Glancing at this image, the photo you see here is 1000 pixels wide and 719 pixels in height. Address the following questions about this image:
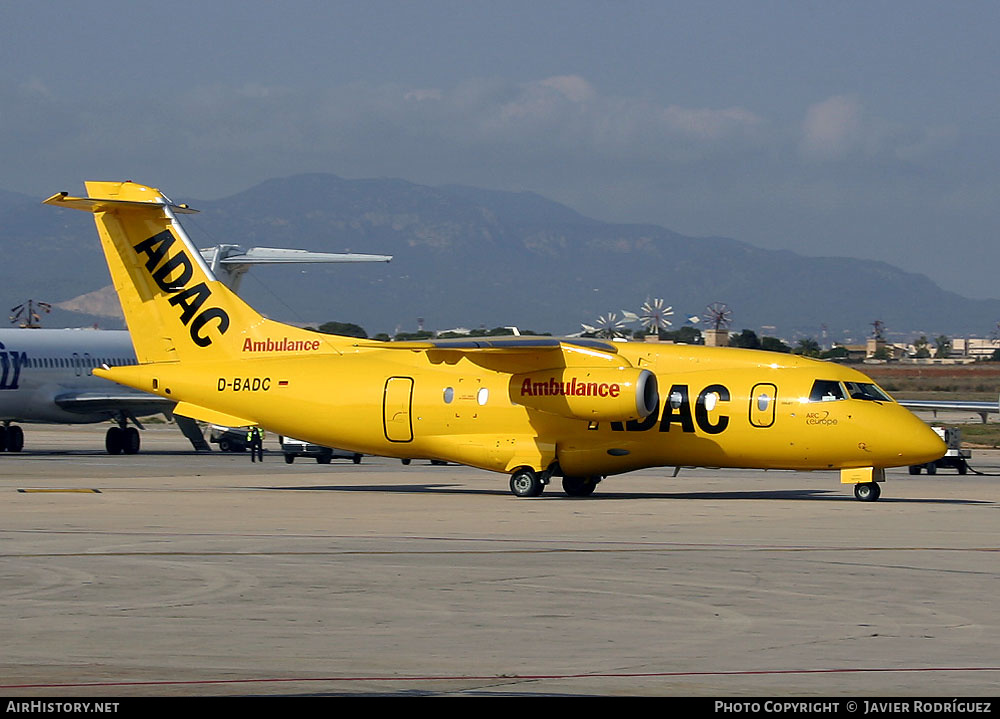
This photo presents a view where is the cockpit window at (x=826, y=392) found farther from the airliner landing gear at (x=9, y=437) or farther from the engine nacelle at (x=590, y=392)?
the airliner landing gear at (x=9, y=437)

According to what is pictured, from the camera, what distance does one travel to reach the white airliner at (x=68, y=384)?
5144 cm

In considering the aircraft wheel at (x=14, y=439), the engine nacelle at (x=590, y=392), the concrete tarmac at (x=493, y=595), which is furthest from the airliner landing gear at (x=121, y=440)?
the engine nacelle at (x=590, y=392)

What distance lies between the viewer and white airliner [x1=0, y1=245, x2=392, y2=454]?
51438mm

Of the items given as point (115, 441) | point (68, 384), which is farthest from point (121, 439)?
point (68, 384)

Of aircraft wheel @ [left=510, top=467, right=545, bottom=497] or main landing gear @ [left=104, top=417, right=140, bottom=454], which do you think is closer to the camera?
aircraft wheel @ [left=510, top=467, right=545, bottom=497]

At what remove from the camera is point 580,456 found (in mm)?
32469

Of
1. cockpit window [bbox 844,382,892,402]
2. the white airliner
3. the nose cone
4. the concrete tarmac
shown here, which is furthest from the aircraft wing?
the nose cone

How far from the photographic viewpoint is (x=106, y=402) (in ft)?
172

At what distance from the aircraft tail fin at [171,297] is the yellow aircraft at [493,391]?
3 centimetres

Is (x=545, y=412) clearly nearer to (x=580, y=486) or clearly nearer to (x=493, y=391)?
(x=493, y=391)

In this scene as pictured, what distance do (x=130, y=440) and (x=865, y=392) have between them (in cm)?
3176

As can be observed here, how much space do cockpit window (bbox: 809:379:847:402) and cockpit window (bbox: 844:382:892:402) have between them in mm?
227

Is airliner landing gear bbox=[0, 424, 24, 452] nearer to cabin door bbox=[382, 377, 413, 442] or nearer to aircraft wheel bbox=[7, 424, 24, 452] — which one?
aircraft wheel bbox=[7, 424, 24, 452]
